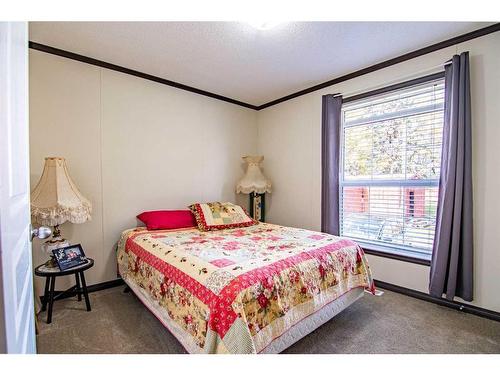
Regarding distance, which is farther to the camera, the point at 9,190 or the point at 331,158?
the point at 331,158

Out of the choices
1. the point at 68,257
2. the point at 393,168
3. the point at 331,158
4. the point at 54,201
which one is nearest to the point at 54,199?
the point at 54,201

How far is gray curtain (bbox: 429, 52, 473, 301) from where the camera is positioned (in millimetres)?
2027

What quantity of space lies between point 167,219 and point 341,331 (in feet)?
6.43

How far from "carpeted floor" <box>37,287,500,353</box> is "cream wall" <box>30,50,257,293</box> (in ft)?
1.83

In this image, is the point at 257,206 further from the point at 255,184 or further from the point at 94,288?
the point at 94,288

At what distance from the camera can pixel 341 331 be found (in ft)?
6.00

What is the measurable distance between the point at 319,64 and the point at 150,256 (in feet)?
8.28

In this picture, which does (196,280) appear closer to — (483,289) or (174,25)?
(174,25)

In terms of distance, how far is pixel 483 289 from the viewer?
2.03 m

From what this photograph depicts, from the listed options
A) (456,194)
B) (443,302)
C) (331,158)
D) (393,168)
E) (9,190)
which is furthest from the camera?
(331,158)

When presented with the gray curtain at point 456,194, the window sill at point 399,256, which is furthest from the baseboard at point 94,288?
the gray curtain at point 456,194

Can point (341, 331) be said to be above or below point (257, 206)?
below

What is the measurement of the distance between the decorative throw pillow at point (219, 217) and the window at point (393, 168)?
50.6 inches
